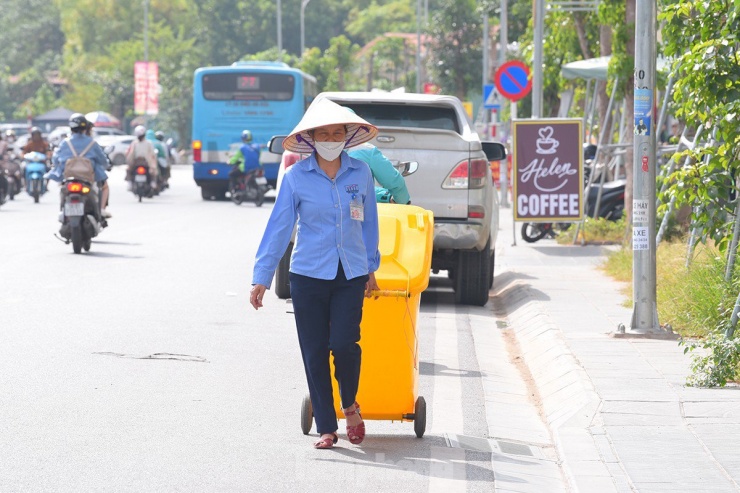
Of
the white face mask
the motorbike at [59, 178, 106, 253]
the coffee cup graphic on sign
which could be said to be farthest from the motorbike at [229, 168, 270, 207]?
the white face mask

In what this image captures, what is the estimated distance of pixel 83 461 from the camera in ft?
22.0

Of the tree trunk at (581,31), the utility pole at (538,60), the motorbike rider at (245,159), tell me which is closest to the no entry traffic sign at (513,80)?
the tree trunk at (581,31)

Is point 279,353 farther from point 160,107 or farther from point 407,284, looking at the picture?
point 160,107

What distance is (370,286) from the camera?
7145mm

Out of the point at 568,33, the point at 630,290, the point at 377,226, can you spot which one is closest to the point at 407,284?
the point at 377,226

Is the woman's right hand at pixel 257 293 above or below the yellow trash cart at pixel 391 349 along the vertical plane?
→ above

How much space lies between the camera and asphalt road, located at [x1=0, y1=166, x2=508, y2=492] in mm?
6562

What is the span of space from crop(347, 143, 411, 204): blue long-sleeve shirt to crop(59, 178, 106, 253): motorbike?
33.1 feet

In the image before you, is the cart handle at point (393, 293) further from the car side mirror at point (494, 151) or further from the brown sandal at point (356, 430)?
the car side mirror at point (494, 151)

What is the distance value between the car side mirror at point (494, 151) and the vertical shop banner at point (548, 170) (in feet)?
12.9

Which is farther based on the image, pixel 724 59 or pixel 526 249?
pixel 526 249

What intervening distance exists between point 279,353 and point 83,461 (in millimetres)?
3722

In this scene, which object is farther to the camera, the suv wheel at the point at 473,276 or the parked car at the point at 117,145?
the parked car at the point at 117,145

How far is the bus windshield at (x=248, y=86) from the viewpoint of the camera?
3584 centimetres
